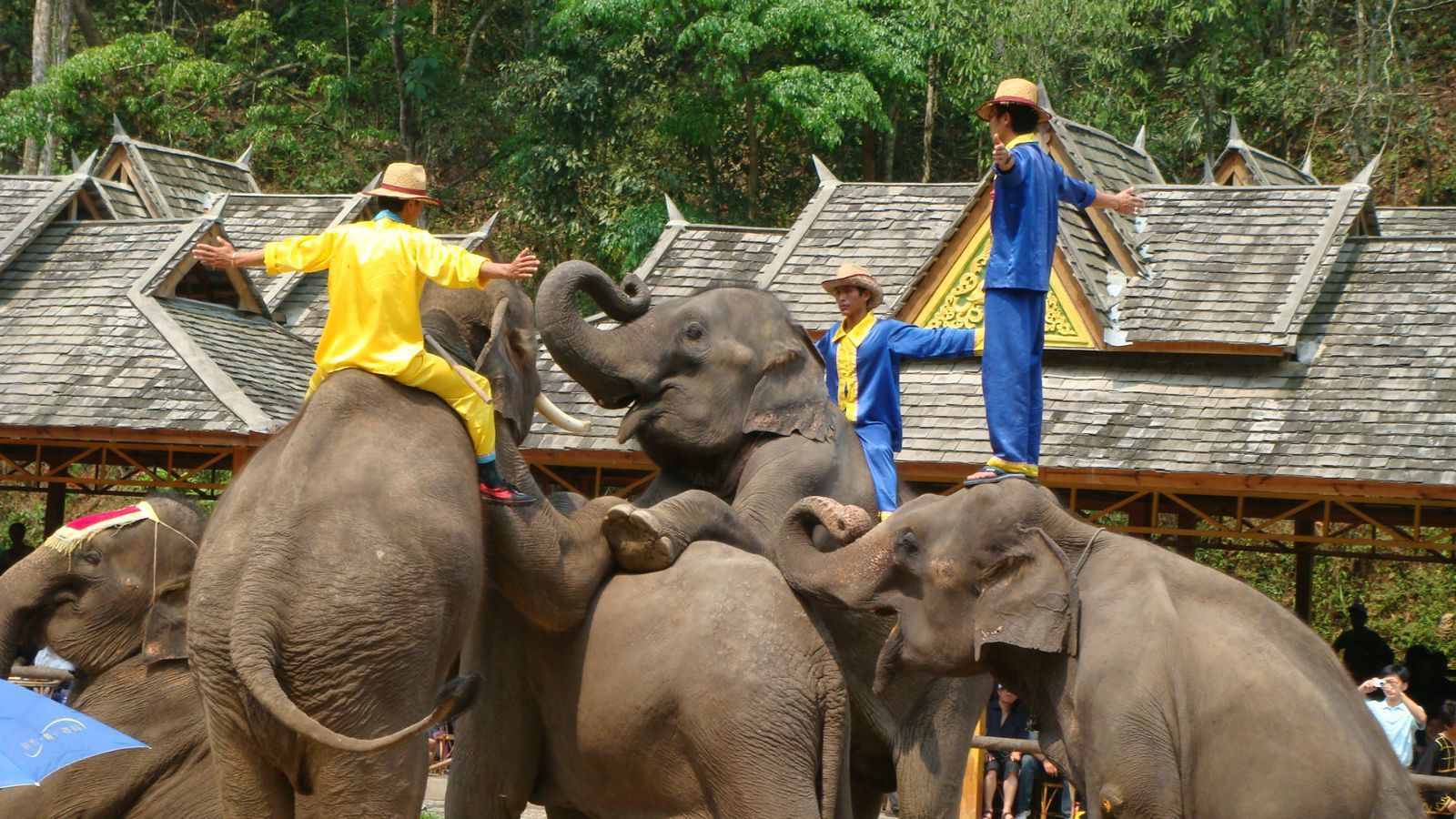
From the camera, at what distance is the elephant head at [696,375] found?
240 inches

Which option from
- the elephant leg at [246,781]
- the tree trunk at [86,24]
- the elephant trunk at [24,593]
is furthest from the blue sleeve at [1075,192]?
the tree trunk at [86,24]

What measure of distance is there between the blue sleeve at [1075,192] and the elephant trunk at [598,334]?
1.43 m

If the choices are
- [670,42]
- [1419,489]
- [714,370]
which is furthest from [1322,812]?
[670,42]

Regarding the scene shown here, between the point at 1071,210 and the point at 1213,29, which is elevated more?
the point at 1213,29

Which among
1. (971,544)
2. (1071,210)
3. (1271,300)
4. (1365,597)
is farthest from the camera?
(1365,597)

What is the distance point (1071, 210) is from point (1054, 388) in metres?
2.30

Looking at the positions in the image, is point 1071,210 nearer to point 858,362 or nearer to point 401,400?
point 858,362

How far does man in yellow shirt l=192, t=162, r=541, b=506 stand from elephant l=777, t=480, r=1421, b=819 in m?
1.14

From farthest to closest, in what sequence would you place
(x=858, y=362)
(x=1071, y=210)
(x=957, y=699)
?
(x=1071, y=210) → (x=858, y=362) → (x=957, y=699)

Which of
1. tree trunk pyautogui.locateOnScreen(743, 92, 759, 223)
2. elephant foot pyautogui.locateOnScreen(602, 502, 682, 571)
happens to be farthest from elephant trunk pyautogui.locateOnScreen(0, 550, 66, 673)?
tree trunk pyautogui.locateOnScreen(743, 92, 759, 223)

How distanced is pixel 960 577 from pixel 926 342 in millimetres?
1428

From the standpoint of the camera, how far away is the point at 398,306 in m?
5.22

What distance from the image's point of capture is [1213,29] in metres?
27.6

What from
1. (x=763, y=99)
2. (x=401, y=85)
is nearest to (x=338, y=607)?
(x=763, y=99)
